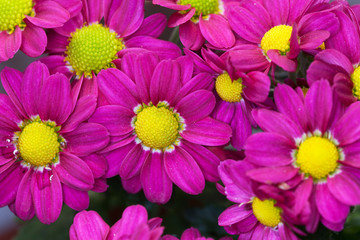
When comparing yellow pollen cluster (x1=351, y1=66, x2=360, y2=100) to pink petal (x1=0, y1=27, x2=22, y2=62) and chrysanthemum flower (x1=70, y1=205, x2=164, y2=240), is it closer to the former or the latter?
chrysanthemum flower (x1=70, y1=205, x2=164, y2=240)

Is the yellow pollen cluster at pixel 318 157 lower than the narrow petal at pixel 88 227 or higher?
higher

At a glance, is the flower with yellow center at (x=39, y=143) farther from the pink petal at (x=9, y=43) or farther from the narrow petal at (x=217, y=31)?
the narrow petal at (x=217, y=31)

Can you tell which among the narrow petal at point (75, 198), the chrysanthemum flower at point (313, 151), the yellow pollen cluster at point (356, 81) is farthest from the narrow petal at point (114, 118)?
the yellow pollen cluster at point (356, 81)

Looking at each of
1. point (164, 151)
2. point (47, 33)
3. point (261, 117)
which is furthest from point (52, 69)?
point (261, 117)

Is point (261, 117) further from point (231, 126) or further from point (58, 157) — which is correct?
point (58, 157)

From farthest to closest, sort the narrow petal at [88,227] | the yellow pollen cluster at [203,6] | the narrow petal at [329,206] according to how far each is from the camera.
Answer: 1. the yellow pollen cluster at [203,6]
2. the narrow petal at [88,227]
3. the narrow petal at [329,206]

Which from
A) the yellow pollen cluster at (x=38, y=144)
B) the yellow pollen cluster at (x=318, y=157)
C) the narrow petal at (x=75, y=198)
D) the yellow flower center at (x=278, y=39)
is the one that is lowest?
the narrow petal at (x=75, y=198)
